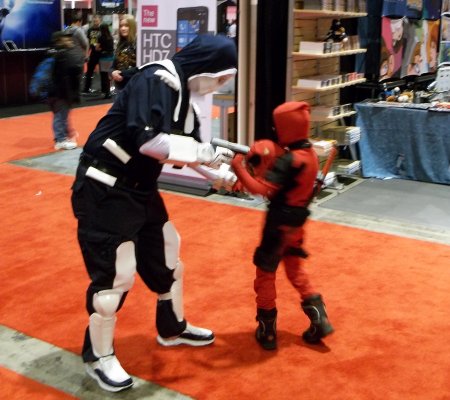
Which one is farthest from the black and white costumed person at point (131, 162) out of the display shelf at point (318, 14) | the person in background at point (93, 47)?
the person in background at point (93, 47)

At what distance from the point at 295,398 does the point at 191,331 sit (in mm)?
659

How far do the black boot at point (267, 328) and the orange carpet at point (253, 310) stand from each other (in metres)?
0.04

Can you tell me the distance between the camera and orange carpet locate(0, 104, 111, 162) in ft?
24.5

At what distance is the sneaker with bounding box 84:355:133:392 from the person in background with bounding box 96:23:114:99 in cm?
990

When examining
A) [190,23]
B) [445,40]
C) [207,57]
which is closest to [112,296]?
[207,57]

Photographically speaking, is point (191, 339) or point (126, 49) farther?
point (126, 49)

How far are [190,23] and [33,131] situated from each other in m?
4.21

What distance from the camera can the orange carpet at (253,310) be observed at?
2744 mm

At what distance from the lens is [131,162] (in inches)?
96.3

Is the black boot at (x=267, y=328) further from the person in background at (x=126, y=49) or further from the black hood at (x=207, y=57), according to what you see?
the person in background at (x=126, y=49)

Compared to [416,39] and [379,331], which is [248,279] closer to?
[379,331]

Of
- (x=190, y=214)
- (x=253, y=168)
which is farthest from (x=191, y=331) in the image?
(x=190, y=214)

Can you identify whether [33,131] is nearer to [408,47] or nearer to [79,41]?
[79,41]

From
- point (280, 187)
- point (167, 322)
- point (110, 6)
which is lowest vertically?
point (167, 322)
